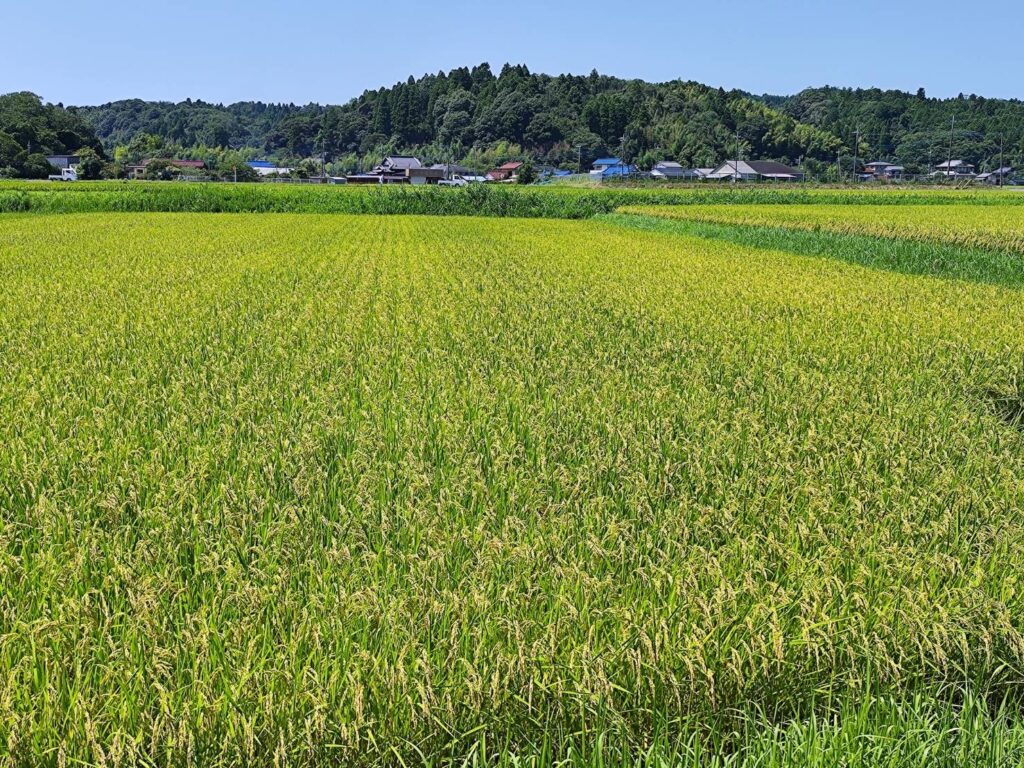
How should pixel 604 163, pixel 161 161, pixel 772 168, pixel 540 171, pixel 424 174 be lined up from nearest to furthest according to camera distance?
pixel 161 161 < pixel 424 174 < pixel 772 168 < pixel 540 171 < pixel 604 163

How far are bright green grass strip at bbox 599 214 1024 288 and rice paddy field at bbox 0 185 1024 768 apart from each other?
12998mm

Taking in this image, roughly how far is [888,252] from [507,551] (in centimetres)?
2239

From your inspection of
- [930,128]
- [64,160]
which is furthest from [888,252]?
[930,128]

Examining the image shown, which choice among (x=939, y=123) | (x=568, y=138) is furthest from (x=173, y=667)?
(x=939, y=123)

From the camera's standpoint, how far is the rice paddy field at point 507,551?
2.60m

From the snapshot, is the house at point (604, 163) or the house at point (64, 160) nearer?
the house at point (64, 160)

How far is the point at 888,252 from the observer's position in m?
23.2

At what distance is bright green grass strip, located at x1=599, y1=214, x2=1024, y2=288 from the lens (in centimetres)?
2036

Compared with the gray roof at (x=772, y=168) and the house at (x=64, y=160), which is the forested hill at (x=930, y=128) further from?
the house at (x=64, y=160)

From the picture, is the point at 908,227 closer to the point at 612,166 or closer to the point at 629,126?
the point at 612,166

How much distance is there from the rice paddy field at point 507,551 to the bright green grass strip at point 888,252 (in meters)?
13.0

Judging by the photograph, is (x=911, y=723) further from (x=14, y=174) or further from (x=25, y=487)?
(x=14, y=174)

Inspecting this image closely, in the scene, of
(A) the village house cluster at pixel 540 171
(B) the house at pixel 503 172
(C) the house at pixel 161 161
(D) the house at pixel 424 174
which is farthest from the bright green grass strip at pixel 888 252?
(D) the house at pixel 424 174

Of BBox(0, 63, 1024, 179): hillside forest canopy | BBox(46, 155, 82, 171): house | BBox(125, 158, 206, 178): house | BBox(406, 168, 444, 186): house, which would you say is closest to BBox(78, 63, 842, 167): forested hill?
BBox(0, 63, 1024, 179): hillside forest canopy
